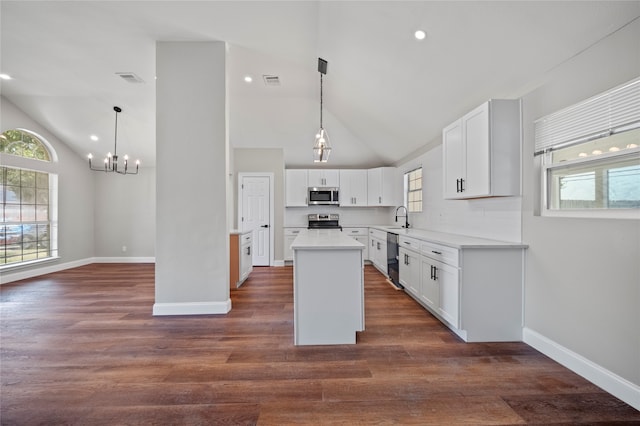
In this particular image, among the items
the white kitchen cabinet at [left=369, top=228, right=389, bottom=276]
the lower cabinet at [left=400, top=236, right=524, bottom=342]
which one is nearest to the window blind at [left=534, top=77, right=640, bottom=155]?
the lower cabinet at [left=400, top=236, right=524, bottom=342]

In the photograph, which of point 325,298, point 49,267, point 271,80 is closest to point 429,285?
point 325,298

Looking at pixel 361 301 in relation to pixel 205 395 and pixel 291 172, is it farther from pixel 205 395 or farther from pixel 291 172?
pixel 291 172

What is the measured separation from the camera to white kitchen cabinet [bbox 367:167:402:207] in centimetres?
668

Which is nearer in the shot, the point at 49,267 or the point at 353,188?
the point at 49,267

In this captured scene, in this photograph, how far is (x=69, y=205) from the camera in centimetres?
652

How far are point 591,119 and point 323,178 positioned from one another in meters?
5.21

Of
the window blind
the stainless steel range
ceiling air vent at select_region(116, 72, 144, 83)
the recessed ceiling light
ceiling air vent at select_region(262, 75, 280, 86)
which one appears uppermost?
ceiling air vent at select_region(262, 75, 280, 86)

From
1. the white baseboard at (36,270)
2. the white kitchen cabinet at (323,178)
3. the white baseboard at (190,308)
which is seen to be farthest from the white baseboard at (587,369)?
the white baseboard at (36,270)

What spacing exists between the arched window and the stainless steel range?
549cm

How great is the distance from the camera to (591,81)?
2.10 meters

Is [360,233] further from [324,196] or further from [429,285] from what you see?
[429,285]

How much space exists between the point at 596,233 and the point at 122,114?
7102mm

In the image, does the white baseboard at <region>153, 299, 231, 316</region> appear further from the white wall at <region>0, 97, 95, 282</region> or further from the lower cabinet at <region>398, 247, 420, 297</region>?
the white wall at <region>0, 97, 95, 282</region>

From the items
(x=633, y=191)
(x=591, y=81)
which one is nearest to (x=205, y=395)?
(x=633, y=191)
